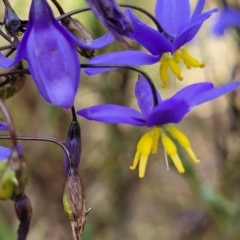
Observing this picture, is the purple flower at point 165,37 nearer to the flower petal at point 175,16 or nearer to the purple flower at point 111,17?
the flower petal at point 175,16

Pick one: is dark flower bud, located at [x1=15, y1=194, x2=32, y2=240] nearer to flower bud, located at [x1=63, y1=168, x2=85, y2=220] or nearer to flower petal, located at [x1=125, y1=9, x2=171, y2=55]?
flower bud, located at [x1=63, y1=168, x2=85, y2=220]

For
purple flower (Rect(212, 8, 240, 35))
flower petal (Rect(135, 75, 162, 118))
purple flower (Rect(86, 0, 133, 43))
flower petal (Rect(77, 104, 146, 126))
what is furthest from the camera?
purple flower (Rect(212, 8, 240, 35))

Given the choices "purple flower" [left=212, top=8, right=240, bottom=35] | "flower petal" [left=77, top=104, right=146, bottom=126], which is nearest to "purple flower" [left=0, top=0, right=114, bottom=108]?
"flower petal" [left=77, top=104, right=146, bottom=126]

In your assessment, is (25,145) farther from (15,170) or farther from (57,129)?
(15,170)

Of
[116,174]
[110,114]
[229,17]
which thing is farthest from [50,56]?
[116,174]

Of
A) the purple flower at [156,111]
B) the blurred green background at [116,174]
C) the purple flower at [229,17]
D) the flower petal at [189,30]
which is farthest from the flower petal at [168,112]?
the purple flower at [229,17]

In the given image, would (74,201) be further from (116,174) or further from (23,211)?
(116,174)
